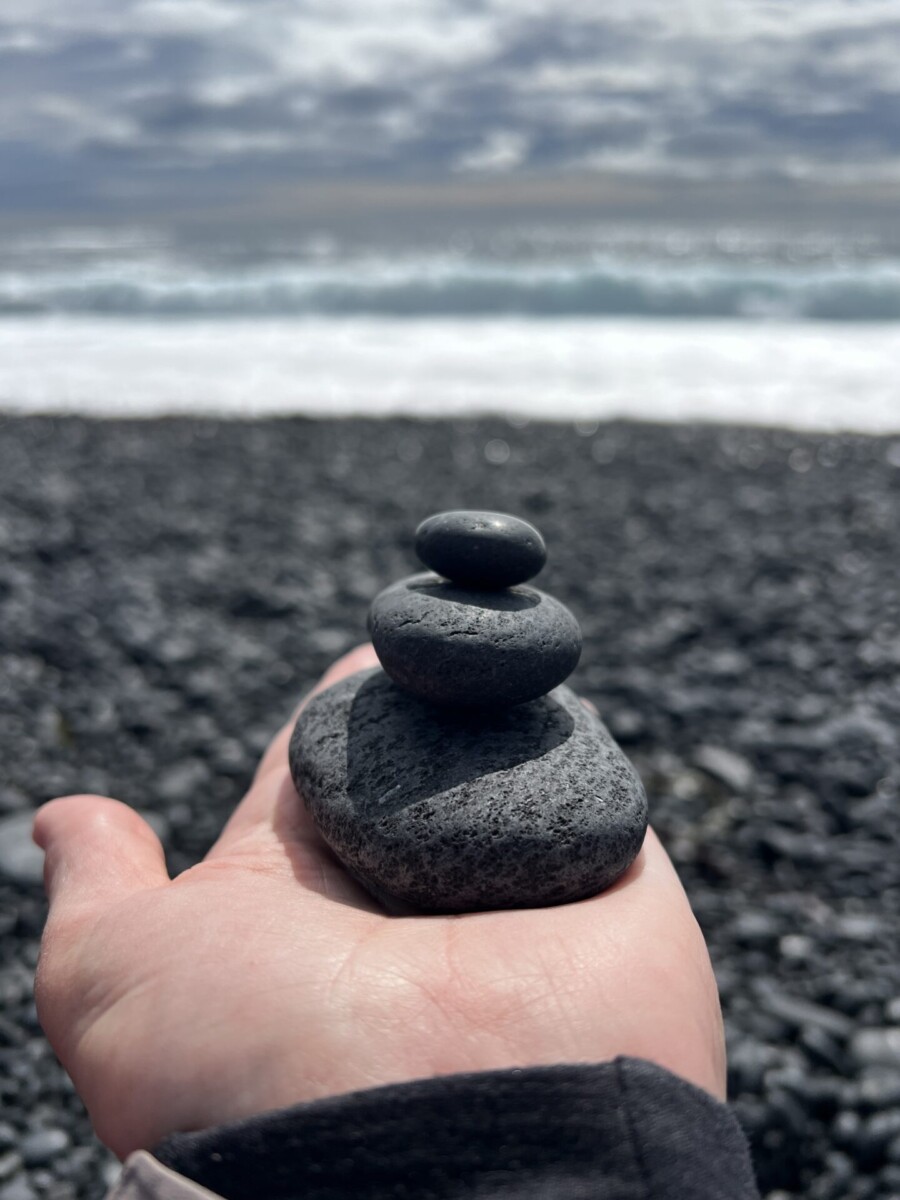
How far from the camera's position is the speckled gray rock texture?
2.13m

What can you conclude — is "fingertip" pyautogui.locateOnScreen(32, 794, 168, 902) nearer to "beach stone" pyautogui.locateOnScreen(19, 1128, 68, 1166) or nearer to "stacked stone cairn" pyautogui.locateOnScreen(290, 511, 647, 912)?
"stacked stone cairn" pyautogui.locateOnScreen(290, 511, 647, 912)

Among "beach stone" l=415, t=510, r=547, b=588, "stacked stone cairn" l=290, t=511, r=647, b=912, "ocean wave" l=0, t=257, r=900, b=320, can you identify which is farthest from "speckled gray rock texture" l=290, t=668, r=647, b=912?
"ocean wave" l=0, t=257, r=900, b=320

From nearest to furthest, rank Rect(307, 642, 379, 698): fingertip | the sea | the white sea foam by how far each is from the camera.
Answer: Rect(307, 642, 379, 698): fingertip, the white sea foam, the sea

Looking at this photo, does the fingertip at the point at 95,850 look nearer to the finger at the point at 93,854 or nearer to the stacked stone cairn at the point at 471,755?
the finger at the point at 93,854

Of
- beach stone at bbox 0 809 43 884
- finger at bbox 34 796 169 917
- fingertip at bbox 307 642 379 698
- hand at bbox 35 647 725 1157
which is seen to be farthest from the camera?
beach stone at bbox 0 809 43 884

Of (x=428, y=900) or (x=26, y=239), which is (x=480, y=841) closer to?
(x=428, y=900)

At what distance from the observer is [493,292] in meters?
19.1

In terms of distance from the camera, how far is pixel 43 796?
3.86 metres

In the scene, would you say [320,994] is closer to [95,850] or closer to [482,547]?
[95,850]

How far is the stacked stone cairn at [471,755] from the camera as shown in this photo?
2.14 metres

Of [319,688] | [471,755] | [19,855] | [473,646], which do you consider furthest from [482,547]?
[19,855]

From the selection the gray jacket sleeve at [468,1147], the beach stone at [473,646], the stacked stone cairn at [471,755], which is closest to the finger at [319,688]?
the stacked stone cairn at [471,755]

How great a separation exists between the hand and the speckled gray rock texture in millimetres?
128

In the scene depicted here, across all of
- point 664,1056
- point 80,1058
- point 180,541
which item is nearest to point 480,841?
point 664,1056
